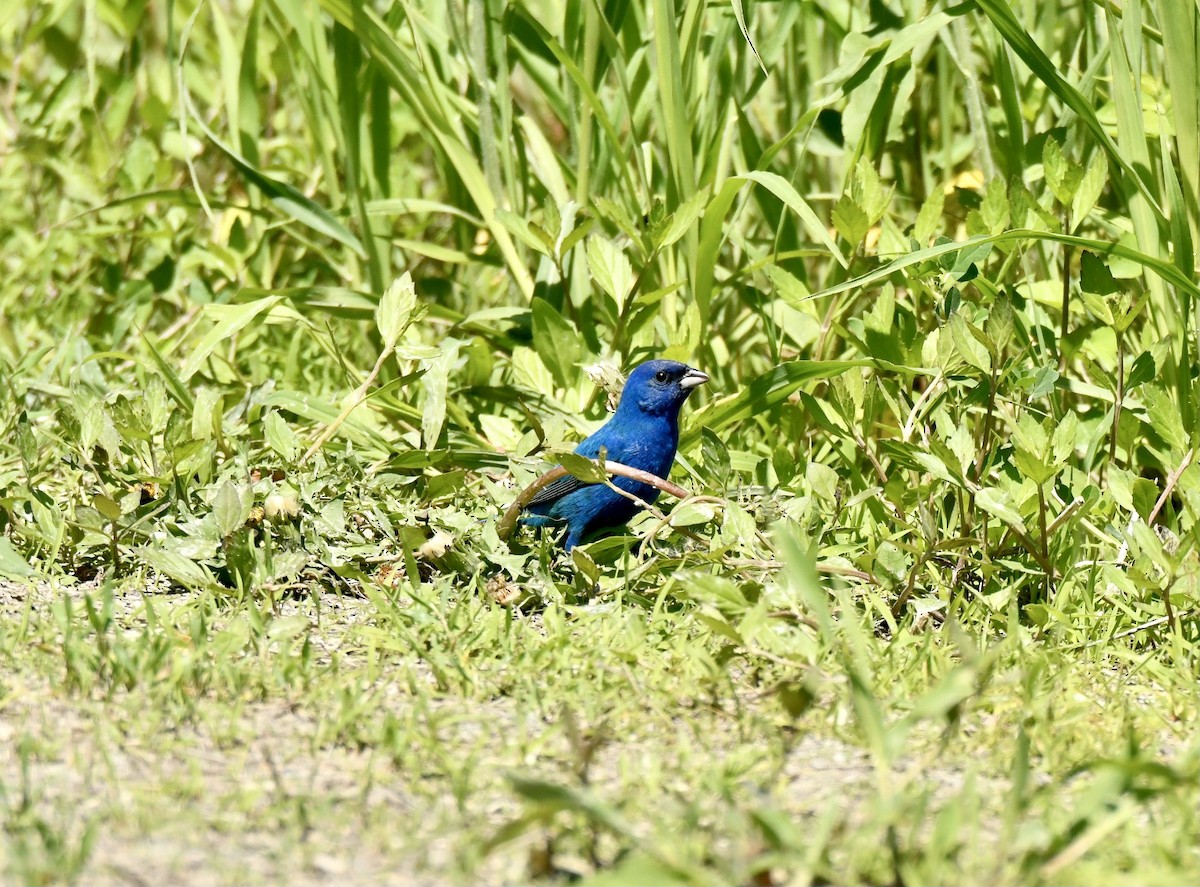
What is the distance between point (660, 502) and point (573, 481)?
227mm

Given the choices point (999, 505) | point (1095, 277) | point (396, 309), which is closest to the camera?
point (999, 505)

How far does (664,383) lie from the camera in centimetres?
360

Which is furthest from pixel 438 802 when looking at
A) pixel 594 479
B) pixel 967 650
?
pixel 594 479

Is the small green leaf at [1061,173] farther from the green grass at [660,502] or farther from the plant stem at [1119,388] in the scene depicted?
the plant stem at [1119,388]

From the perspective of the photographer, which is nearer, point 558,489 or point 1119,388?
point 1119,388

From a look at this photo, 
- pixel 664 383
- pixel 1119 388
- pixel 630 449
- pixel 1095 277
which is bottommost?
pixel 630 449

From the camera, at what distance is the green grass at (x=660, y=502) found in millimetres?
1988

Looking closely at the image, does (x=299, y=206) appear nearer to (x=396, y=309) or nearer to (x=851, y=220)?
(x=396, y=309)

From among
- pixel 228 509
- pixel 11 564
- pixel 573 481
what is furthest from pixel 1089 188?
pixel 11 564

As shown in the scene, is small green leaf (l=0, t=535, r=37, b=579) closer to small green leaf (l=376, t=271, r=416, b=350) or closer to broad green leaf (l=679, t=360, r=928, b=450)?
small green leaf (l=376, t=271, r=416, b=350)

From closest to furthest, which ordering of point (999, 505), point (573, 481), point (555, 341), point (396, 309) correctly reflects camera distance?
point (999, 505) < point (396, 309) < point (573, 481) < point (555, 341)

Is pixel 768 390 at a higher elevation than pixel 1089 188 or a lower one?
lower

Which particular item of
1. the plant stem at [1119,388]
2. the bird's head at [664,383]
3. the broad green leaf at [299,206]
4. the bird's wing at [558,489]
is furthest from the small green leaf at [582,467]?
the broad green leaf at [299,206]

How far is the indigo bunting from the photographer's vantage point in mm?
3506
